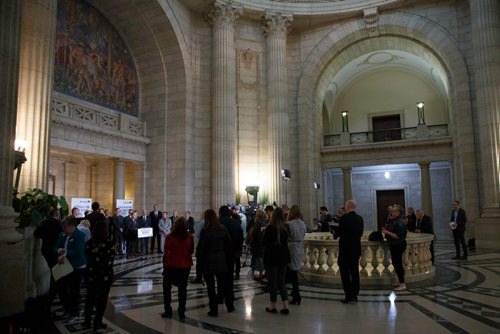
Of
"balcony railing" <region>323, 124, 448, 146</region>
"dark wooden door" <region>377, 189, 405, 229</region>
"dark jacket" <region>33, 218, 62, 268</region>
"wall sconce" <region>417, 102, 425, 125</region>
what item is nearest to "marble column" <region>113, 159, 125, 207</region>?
"dark jacket" <region>33, 218, 62, 268</region>

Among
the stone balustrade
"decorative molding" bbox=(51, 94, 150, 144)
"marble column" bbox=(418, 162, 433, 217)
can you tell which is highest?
"decorative molding" bbox=(51, 94, 150, 144)

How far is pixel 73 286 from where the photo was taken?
17.6 ft

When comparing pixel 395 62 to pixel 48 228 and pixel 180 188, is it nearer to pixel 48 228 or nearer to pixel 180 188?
pixel 180 188

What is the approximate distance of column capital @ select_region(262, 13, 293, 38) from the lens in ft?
55.6

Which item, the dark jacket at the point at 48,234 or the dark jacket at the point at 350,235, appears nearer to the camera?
the dark jacket at the point at 48,234

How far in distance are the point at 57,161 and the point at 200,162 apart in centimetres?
584

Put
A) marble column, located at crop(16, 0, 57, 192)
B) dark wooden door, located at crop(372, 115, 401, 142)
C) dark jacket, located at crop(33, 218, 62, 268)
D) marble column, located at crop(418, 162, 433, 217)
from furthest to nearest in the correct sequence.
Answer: dark wooden door, located at crop(372, 115, 401, 142), marble column, located at crop(418, 162, 433, 217), marble column, located at crop(16, 0, 57, 192), dark jacket, located at crop(33, 218, 62, 268)

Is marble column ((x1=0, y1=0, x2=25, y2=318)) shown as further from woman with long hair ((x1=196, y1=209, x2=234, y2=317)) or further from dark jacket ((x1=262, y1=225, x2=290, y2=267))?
dark jacket ((x1=262, y1=225, x2=290, y2=267))

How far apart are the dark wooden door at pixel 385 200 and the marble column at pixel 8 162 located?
19.9m

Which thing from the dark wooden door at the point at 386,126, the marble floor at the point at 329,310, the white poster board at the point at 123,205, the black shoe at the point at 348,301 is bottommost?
the marble floor at the point at 329,310

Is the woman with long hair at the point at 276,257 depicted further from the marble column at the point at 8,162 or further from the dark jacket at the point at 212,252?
the marble column at the point at 8,162

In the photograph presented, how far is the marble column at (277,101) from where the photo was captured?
1628 centimetres

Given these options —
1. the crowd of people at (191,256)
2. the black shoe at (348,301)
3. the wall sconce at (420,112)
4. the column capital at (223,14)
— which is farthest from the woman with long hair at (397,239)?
the wall sconce at (420,112)

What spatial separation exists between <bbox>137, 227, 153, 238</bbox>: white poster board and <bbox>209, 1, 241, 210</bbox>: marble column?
11.1ft
